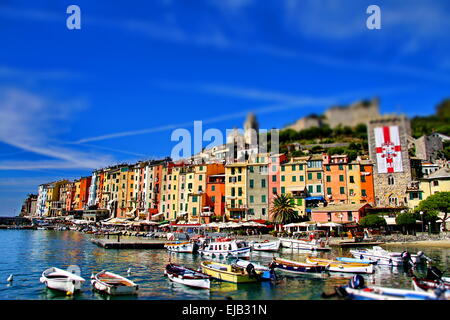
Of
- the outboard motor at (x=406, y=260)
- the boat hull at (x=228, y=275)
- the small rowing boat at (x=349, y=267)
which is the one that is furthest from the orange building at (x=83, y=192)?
the outboard motor at (x=406, y=260)

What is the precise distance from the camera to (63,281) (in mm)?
18578

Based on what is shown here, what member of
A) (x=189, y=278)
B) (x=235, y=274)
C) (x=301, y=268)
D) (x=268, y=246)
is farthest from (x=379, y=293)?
(x=268, y=246)

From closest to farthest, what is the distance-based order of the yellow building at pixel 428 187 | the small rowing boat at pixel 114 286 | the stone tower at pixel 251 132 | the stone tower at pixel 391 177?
1. the small rowing boat at pixel 114 286
2. the yellow building at pixel 428 187
3. the stone tower at pixel 391 177
4. the stone tower at pixel 251 132

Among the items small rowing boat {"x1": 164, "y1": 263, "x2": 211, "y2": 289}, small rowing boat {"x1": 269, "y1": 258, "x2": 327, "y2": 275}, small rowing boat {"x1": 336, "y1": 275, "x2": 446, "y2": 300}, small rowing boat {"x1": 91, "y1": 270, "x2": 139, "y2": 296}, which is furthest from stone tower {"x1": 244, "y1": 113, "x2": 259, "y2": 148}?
small rowing boat {"x1": 336, "y1": 275, "x2": 446, "y2": 300}

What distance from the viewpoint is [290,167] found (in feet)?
177

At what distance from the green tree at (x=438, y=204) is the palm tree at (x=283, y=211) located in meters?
15.7

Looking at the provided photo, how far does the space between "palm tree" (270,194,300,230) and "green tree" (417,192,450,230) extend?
15729mm

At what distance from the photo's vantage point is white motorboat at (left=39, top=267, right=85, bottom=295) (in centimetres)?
1841

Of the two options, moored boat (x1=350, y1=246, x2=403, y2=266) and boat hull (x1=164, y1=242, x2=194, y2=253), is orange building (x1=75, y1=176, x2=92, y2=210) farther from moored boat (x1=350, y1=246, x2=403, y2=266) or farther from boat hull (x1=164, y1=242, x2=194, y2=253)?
moored boat (x1=350, y1=246, x2=403, y2=266)

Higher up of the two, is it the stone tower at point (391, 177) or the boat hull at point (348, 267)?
the stone tower at point (391, 177)

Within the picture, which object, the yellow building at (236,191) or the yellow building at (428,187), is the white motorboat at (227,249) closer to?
the yellow building at (236,191)

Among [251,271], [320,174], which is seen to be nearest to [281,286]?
[251,271]

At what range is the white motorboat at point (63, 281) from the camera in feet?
60.4

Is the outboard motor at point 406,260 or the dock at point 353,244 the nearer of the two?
the outboard motor at point 406,260
